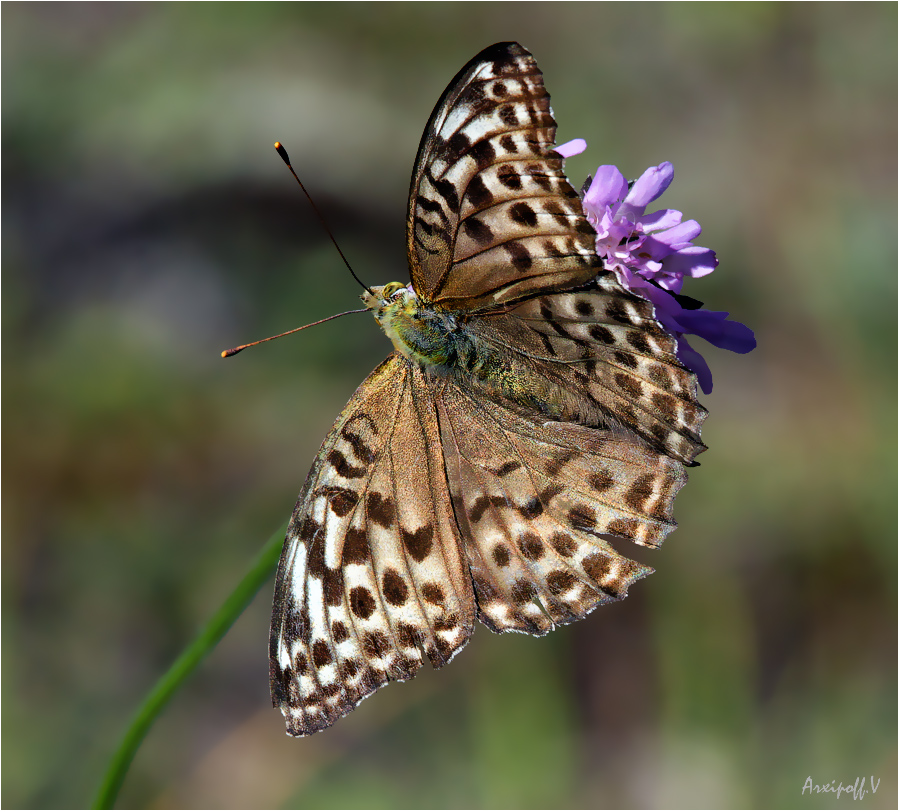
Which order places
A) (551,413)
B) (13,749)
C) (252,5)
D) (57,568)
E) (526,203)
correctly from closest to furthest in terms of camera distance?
(526,203)
(551,413)
(13,749)
(57,568)
(252,5)

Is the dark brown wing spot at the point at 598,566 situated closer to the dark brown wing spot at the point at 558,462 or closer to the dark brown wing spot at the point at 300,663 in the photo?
the dark brown wing spot at the point at 558,462

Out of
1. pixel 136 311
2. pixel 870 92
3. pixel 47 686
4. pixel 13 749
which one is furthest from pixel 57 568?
pixel 870 92

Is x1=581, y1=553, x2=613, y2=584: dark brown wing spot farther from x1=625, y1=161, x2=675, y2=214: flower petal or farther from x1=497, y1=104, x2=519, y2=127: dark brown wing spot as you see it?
x1=497, y1=104, x2=519, y2=127: dark brown wing spot

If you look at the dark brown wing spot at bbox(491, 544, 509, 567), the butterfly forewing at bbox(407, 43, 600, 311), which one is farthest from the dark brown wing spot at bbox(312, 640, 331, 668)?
the butterfly forewing at bbox(407, 43, 600, 311)

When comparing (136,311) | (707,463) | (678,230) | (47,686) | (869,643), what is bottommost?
(869,643)

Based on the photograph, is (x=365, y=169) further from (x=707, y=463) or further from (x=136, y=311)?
(x=707, y=463)

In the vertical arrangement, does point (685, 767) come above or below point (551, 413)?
below
